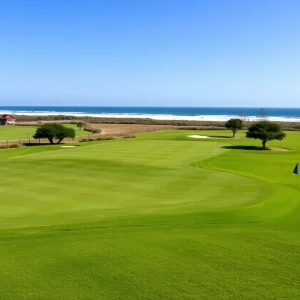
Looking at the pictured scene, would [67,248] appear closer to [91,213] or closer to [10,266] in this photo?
[10,266]

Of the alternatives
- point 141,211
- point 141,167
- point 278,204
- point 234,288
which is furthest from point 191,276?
point 141,167

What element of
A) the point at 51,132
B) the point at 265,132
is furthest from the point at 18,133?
the point at 265,132

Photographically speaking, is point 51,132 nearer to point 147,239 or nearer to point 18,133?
point 18,133

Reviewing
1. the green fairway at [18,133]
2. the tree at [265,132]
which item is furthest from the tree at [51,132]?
the tree at [265,132]

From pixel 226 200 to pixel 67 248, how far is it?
9211 millimetres

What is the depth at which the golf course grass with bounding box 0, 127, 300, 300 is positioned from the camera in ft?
27.8

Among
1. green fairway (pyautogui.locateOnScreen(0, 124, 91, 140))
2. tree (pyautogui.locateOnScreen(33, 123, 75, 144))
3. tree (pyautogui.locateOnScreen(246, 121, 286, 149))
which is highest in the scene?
tree (pyautogui.locateOnScreen(246, 121, 286, 149))

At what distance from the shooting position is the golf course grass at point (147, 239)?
27.8ft

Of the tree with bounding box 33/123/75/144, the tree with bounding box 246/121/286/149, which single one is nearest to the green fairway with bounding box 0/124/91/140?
the tree with bounding box 33/123/75/144

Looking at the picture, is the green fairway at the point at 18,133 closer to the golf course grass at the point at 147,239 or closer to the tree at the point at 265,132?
the tree at the point at 265,132

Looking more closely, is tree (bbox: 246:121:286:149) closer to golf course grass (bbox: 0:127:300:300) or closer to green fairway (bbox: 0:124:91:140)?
golf course grass (bbox: 0:127:300:300)

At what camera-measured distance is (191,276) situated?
8984mm

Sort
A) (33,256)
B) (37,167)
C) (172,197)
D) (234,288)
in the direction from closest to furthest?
(234,288) < (33,256) < (172,197) < (37,167)

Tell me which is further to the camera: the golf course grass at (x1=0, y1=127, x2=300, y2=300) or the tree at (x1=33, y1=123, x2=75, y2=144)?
the tree at (x1=33, y1=123, x2=75, y2=144)
